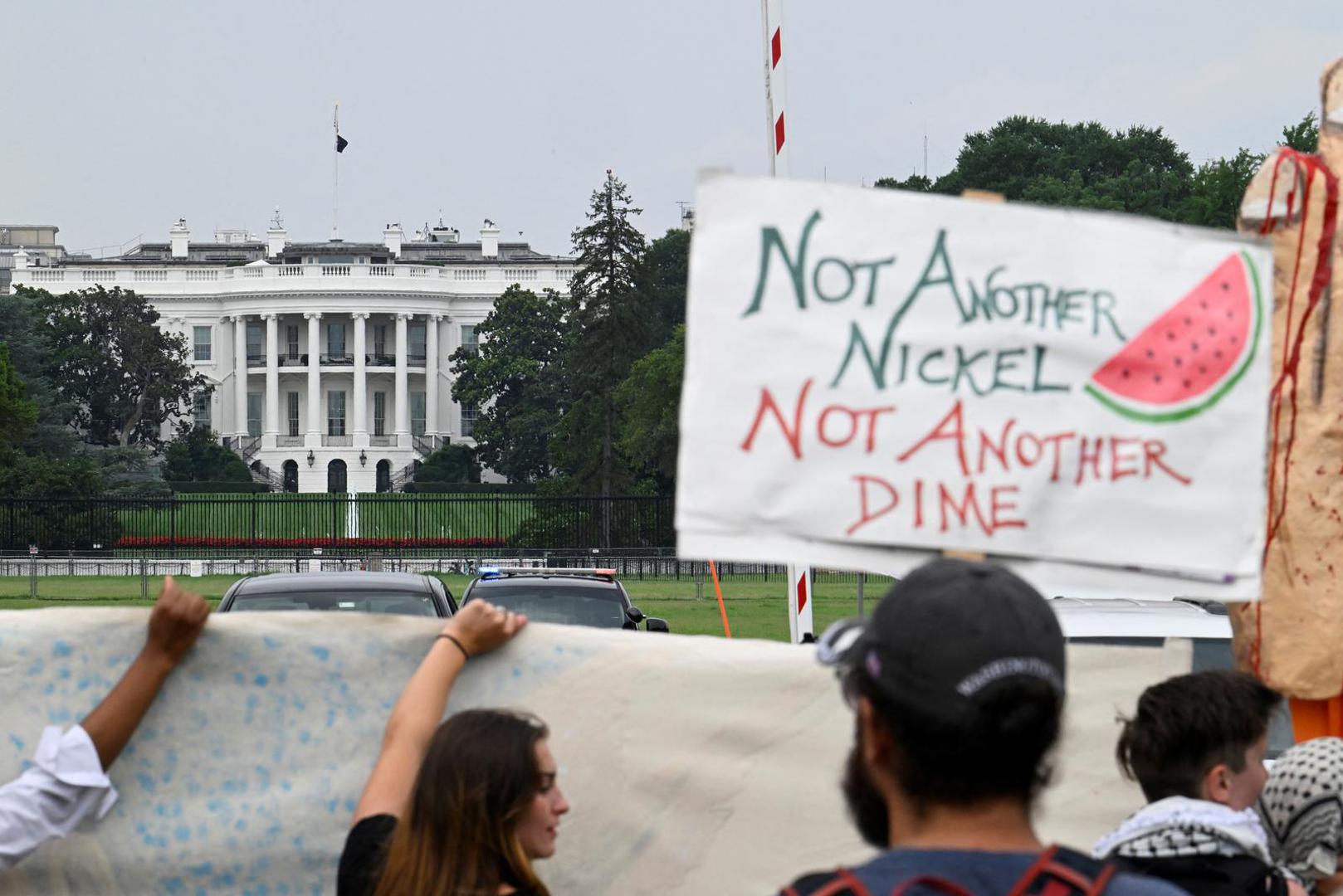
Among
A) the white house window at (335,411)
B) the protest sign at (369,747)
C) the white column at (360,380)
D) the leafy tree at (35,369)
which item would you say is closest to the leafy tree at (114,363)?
the leafy tree at (35,369)

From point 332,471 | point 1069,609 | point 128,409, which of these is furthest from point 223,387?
point 1069,609

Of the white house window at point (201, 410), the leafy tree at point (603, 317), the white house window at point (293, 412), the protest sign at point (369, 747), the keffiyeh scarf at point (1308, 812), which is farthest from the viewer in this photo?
the white house window at point (293, 412)

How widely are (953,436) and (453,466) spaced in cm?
9749

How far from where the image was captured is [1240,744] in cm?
306

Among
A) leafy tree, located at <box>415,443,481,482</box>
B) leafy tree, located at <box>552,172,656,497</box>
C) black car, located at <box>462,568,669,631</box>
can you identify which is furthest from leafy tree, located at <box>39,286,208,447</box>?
black car, located at <box>462,568,669,631</box>

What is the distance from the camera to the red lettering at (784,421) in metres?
3.05

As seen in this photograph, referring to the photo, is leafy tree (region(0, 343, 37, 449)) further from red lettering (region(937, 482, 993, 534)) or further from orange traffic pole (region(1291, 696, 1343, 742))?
red lettering (region(937, 482, 993, 534))

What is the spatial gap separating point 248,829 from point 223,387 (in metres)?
113

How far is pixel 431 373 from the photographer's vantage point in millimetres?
112188

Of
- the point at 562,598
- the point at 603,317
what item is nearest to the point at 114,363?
the point at 603,317

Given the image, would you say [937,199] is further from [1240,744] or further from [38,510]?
[38,510]

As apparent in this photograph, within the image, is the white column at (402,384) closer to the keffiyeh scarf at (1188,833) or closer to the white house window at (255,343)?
the white house window at (255,343)

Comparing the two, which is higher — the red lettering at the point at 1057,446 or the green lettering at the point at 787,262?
the green lettering at the point at 787,262

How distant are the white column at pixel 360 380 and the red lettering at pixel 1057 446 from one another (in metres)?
108
